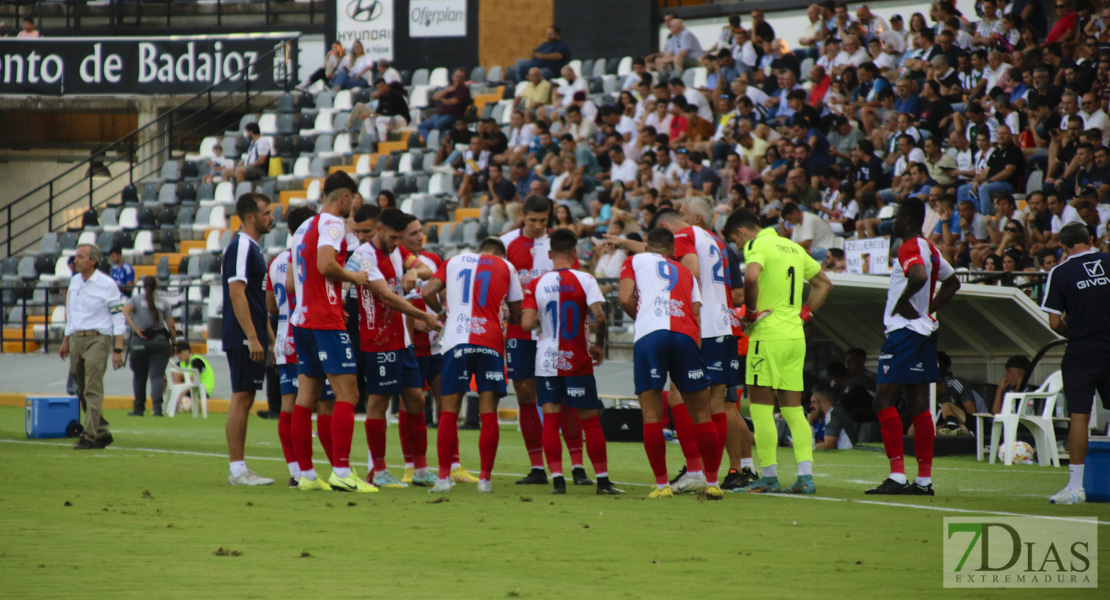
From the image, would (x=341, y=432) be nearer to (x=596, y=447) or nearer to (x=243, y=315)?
(x=243, y=315)

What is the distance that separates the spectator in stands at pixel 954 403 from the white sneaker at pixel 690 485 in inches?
237

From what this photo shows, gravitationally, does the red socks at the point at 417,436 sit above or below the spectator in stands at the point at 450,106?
below

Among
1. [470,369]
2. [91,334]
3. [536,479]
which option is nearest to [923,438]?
[536,479]

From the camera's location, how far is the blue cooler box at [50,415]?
50.4 ft

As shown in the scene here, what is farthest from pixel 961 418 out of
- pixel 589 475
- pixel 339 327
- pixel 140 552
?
pixel 140 552

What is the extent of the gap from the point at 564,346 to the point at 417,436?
4.75ft

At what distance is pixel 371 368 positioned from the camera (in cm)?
988

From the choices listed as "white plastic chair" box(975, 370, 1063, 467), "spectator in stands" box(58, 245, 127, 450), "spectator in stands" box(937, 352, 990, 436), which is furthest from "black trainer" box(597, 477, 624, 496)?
"spectator in stands" box(58, 245, 127, 450)

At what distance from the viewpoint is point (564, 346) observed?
9.72 metres

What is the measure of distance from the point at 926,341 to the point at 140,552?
19.4 feet

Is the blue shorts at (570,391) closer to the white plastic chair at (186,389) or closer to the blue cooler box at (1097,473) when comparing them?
the blue cooler box at (1097,473)

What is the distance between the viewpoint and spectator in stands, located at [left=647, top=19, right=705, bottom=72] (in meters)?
25.5

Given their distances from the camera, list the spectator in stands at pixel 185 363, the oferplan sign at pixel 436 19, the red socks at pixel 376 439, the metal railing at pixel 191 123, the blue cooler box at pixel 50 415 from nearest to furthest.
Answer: the red socks at pixel 376 439 → the blue cooler box at pixel 50 415 → the spectator in stands at pixel 185 363 → the oferplan sign at pixel 436 19 → the metal railing at pixel 191 123

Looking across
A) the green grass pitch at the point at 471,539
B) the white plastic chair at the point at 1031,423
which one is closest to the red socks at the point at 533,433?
the green grass pitch at the point at 471,539
